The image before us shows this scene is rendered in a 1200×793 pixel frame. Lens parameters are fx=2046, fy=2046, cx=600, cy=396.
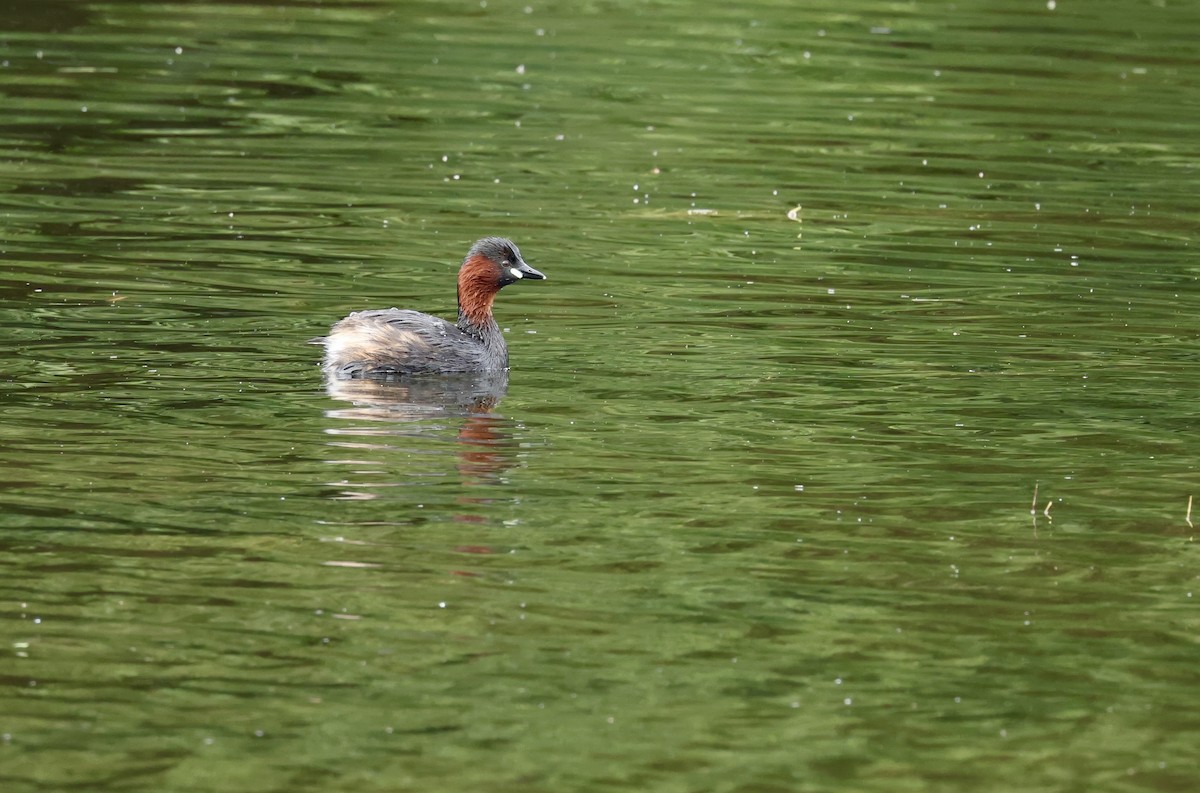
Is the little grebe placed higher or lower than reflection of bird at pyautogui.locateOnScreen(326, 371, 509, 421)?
higher

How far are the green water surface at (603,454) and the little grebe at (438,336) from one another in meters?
0.23

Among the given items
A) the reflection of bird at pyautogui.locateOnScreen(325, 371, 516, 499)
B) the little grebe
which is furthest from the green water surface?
the little grebe

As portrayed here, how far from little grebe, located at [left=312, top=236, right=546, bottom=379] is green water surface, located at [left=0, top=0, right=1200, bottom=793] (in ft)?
0.74

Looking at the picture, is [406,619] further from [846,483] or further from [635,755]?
[846,483]

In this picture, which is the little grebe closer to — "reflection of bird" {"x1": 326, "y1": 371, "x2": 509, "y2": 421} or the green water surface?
"reflection of bird" {"x1": 326, "y1": 371, "x2": 509, "y2": 421}

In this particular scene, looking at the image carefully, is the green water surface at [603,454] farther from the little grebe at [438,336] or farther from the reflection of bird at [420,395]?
the little grebe at [438,336]

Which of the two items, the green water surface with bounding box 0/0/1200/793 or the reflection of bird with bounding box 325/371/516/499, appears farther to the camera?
the reflection of bird with bounding box 325/371/516/499

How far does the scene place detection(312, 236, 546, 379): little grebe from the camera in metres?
11.5

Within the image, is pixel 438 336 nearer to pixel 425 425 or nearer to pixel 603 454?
pixel 425 425

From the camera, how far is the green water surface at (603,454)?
6.96m

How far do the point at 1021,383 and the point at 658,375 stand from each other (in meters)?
2.07

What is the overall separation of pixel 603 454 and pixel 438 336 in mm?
2215

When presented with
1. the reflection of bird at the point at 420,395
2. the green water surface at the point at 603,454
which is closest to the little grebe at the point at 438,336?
the reflection of bird at the point at 420,395

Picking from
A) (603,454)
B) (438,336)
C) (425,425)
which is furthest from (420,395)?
(603,454)
